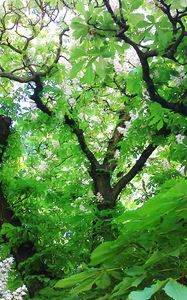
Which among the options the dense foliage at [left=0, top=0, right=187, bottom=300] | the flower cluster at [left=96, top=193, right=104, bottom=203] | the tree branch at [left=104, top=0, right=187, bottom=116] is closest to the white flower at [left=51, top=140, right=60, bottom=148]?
the dense foliage at [left=0, top=0, right=187, bottom=300]

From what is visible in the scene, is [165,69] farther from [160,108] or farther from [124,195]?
[124,195]

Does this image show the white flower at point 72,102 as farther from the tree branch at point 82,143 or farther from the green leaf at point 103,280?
the green leaf at point 103,280

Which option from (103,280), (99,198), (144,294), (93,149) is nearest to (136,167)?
(99,198)

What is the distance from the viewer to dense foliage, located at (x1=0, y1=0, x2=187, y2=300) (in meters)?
1.49

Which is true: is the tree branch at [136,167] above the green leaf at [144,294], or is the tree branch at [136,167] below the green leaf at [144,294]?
above

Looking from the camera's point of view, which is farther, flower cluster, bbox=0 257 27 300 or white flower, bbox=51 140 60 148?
white flower, bbox=51 140 60 148

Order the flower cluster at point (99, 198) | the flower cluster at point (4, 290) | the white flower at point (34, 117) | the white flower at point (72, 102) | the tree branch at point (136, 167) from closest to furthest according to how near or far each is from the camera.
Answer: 1. the flower cluster at point (4, 290)
2. the flower cluster at point (99, 198)
3. the tree branch at point (136, 167)
4. the white flower at point (72, 102)
5. the white flower at point (34, 117)

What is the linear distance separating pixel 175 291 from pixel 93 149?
23.3 feet

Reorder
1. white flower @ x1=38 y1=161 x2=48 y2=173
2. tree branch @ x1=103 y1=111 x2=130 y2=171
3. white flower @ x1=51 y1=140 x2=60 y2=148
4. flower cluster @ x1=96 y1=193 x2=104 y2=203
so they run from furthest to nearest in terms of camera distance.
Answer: white flower @ x1=51 y1=140 x2=60 y2=148, white flower @ x1=38 y1=161 x2=48 y2=173, tree branch @ x1=103 y1=111 x2=130 y2=171, flower cluster @ x1=96 y1=193 x2=104 y2=203

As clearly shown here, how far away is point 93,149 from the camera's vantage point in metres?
8.16

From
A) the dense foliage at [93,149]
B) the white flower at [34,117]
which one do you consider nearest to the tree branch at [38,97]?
the dense foliage at [93,149]

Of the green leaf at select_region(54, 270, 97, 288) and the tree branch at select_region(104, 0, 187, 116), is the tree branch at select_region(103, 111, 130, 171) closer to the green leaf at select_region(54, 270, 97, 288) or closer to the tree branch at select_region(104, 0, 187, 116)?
the tree branch at select_region(104, 0, 187, 116)

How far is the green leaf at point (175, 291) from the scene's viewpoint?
1061mm

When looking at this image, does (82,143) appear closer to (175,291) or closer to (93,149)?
(93,149)
